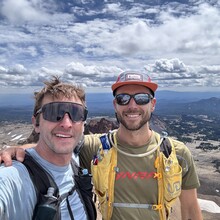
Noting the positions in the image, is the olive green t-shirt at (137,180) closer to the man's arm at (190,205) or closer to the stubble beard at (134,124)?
the stubble beard at (134,124)

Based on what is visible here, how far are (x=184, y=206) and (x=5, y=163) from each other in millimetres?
5811

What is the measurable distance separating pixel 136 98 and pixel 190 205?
150 inches

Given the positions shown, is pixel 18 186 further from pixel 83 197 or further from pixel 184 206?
pixel 184 206

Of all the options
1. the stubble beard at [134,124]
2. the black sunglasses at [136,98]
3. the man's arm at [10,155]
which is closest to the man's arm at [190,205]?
the stubble beard at [134,124]

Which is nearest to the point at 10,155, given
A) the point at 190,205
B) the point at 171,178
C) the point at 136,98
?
the point at 136,98

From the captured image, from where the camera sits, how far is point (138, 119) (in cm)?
770

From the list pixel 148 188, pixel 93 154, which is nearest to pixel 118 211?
pixel 148 188

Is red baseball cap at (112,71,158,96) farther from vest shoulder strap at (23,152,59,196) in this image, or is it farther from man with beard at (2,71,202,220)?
vest shoulder strap at (23,152,59,196)

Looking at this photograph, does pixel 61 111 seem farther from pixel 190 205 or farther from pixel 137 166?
pixel 190 205

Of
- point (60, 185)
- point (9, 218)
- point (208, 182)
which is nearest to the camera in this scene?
point (9, 218)

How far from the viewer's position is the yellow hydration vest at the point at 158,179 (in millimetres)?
7199

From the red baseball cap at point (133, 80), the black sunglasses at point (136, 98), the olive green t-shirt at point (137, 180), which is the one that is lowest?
the olive green t-shirt at point (137, 180)

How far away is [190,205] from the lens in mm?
8062

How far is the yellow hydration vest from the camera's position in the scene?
7.20 m
